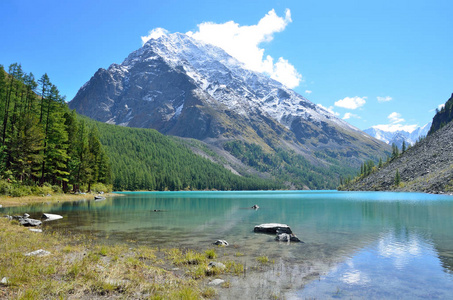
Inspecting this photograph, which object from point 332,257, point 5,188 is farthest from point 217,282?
point 5,188

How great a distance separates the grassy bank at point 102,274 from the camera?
9.92 metres

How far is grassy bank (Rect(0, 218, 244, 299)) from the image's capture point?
992cm

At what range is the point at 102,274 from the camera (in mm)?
11875

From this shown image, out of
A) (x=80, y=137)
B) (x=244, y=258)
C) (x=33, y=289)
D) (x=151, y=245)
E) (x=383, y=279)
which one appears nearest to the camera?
(x=33, y=289)

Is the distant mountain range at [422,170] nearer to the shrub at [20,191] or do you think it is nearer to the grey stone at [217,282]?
the grey stone at [217,282]

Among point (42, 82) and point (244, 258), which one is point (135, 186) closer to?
point (42, 82)

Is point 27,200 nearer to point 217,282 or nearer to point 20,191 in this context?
point 20,191

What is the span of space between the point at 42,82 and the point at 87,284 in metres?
63.8

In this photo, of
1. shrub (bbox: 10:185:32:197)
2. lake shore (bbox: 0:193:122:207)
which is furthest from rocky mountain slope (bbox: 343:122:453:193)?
shrub (bbox: 10:185:32:197)

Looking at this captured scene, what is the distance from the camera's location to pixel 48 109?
63.3 meters

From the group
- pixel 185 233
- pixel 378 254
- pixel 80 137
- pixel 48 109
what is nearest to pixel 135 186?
pixel 80 137

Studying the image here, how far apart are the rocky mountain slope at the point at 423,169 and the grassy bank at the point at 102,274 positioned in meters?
121

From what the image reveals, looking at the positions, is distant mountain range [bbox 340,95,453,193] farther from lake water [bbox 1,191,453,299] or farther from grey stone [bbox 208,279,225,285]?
grey stone [bbox 208,279,225,285]

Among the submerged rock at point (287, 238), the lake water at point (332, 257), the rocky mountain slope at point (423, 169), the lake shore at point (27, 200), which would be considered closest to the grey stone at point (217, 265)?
the lake water at point (332, 257)
